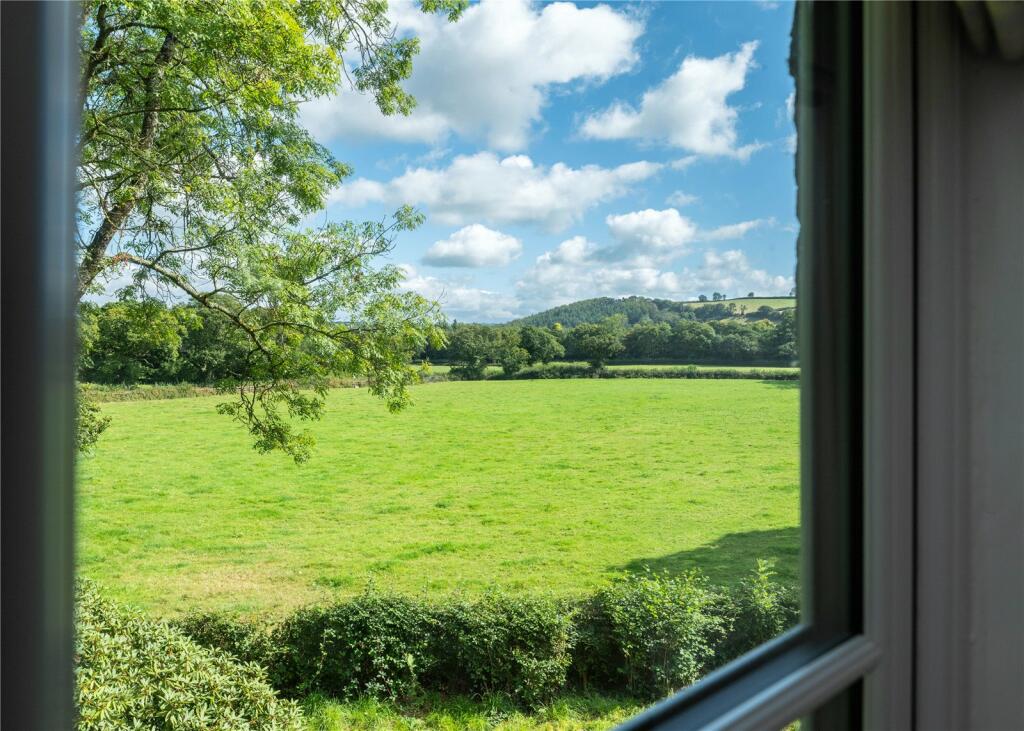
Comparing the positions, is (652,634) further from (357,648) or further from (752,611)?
(357,648)

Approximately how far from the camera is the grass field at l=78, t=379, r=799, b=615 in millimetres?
1610

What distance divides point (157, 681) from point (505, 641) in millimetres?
1466

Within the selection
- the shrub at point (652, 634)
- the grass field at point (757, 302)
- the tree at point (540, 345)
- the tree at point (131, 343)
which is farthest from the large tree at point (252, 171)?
the shrub at point (652, 634)

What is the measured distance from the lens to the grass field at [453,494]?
5.28 feet

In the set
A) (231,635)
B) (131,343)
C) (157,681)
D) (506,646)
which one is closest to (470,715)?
(506,646)

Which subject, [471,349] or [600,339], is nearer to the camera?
[471,349]

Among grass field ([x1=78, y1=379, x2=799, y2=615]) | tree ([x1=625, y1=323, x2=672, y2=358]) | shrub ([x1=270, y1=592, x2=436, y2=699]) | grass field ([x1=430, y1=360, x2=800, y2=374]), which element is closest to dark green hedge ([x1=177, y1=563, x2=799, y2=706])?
shrub ([x1=270, y1=592, x2=436, y2=699])

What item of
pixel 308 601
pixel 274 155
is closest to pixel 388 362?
pixel 274 155

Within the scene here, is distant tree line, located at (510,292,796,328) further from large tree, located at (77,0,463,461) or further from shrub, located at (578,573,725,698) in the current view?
shrub, located at (578,573,725,698)

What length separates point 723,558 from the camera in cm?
289

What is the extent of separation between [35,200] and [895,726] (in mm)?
1080

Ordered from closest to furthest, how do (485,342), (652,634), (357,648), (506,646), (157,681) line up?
1. (157,681)
2. (485,342)
3. (357,648)
4. (652,634)
5. (506,646)

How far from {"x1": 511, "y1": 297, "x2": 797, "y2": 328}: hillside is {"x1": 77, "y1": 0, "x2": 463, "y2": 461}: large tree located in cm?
39

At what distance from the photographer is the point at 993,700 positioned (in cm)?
83
